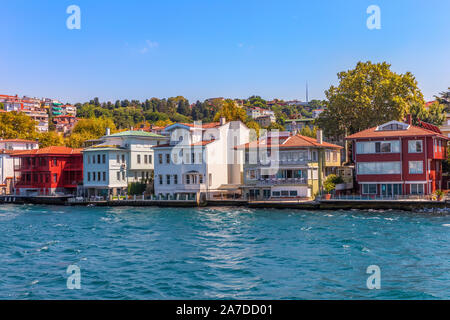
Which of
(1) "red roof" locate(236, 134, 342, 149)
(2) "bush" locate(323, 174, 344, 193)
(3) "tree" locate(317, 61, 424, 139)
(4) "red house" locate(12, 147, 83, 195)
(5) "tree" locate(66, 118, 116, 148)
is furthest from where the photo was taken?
(5) "tree" locate(66, 118, 116, 148)

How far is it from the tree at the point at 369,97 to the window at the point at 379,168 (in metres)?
15.0

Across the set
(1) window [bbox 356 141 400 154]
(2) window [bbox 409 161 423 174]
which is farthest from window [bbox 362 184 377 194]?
(2) window [bbox 409 161 423 174]

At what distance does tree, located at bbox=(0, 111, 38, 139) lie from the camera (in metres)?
97.0

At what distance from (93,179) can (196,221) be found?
1248 inches

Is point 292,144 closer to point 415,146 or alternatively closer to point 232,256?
point 415,146

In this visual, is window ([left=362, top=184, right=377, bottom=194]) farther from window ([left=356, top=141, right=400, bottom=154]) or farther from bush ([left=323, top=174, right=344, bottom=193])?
window ([left=356, top=141, right=400, bottom=154])

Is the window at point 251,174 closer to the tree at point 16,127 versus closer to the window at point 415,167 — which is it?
the window at point 415,167

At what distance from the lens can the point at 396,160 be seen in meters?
52.0

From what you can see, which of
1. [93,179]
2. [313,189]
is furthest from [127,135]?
[313,189]

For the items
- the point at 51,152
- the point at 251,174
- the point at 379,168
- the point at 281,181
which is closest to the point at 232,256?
the point at 281,181

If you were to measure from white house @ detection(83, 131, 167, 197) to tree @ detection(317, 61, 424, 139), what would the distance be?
89.4 ft

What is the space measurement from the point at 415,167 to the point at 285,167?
46.1 feet

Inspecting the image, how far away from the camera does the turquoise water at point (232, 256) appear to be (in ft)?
64.2

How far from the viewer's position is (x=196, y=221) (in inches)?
1692
